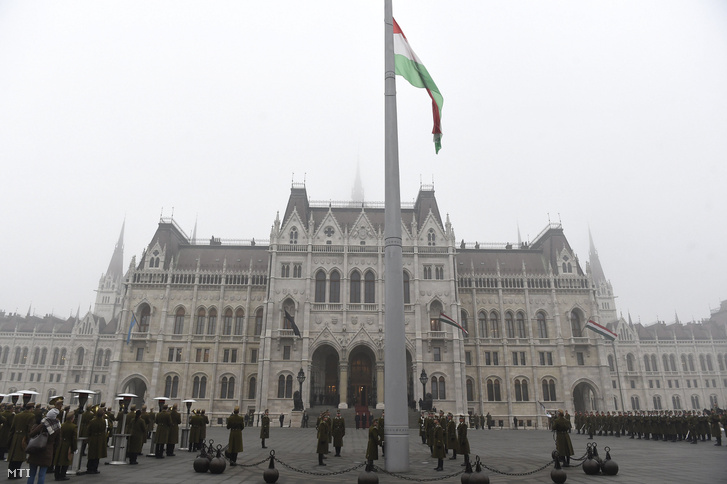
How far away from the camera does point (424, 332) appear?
46500mm

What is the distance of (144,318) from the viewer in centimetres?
5075

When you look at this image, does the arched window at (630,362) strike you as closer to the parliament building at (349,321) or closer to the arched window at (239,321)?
the parliament building at (349,321)

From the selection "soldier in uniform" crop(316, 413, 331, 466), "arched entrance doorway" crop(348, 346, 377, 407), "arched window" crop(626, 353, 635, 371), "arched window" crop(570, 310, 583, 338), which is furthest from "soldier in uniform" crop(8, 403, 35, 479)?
"arched window" crop(626, 353, 635, 371)

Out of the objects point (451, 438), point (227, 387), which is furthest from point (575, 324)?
point (451, 438)

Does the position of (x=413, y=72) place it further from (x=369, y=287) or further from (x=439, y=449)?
(x=369, y=287)

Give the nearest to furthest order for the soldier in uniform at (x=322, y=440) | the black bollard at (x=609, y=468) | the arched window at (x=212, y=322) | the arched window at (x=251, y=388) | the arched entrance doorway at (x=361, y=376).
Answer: the black bollard at (x=609, y=468)
the soldier in uniform at (x=322, y=440)
the arched entrance doorway at (x=361, y=376)
the arched window at (x=251, y=388)
the arched window at (x=212, y=322)

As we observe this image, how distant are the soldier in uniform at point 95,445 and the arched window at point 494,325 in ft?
147

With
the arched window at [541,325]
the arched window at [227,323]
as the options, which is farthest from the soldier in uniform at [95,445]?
the arched window at [541,325]

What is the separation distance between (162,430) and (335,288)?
31038 millimetres

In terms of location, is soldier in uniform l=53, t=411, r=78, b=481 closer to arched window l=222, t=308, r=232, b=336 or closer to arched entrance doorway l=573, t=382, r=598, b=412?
arched window l=222, t=308, r=232, b=336

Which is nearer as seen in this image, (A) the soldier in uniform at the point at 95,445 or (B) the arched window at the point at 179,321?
(A) the soldier in uniform at the point at 95,445

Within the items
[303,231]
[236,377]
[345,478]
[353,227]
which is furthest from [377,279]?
[345,478]

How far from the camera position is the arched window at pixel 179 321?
50.2m

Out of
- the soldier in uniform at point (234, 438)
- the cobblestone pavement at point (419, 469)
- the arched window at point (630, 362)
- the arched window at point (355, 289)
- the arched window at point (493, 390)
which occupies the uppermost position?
the arched window at point (355, 289)
